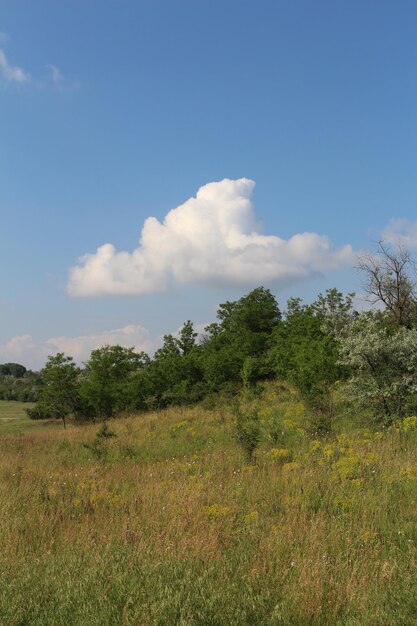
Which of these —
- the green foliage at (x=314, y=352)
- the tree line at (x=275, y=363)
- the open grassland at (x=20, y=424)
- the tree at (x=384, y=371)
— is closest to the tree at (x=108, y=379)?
the tree line at (x=275, y=363)

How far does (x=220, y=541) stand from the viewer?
530cm

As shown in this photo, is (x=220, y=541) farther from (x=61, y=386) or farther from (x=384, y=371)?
(x=61, y=386)

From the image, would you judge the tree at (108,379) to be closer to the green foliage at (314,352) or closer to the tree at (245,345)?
the tree at (245,345)

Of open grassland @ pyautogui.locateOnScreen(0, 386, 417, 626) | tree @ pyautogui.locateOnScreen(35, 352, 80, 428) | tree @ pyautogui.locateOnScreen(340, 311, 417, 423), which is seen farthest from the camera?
tree @ pyautogui.locateOnScreen(35, 352, 80, 428)

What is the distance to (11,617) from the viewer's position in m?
3.50

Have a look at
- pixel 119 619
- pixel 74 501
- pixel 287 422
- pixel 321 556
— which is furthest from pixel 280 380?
pixel 119 619

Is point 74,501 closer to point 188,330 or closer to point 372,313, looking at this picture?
point 372,313

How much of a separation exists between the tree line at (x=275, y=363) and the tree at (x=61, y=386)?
0.10 meters

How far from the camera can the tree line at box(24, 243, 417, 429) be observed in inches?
507

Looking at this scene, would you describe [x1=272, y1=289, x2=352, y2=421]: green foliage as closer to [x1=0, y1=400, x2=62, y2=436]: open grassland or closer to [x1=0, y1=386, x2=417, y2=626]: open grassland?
[x1=0, y1=386, x2=417, y2=626]: open grassland

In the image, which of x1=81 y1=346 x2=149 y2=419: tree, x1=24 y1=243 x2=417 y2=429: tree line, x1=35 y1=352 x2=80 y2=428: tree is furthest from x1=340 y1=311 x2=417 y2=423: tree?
x1=35 y1=352 x2=80 y2=428: tree

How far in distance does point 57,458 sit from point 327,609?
11946mm

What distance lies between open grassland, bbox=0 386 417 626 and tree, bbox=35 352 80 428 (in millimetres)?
34391

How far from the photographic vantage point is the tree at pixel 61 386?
4328 cm
